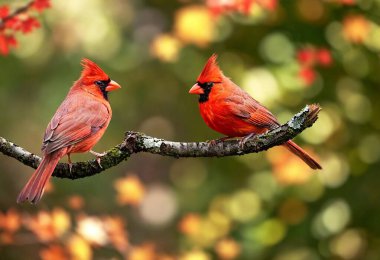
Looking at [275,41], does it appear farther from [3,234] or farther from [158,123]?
[3,234]

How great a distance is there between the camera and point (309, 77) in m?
5.86

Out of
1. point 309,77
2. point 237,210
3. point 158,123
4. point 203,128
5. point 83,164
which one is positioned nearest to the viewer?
point 83,164

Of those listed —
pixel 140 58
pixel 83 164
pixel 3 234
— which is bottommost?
pixel 83 164

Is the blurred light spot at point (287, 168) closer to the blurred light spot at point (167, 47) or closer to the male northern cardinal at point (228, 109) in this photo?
the blurred light spot at point (167, 47)

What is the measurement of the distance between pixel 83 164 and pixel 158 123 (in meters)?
5.05

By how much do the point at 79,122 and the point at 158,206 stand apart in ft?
16.8

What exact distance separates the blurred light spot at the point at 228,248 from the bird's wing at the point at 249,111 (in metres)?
3.14

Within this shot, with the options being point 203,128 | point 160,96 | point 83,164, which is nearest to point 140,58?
point 160,96

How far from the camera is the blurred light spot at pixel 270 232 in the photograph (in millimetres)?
6395

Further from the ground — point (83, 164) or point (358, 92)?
point (358, 92)

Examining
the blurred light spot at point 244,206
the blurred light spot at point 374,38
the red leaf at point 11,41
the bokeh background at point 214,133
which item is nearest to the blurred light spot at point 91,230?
the bokeh background at point 214,133

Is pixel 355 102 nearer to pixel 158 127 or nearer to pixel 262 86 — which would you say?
pixel 262 86

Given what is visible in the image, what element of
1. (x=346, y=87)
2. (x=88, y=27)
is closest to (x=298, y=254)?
(x=346, y=87)

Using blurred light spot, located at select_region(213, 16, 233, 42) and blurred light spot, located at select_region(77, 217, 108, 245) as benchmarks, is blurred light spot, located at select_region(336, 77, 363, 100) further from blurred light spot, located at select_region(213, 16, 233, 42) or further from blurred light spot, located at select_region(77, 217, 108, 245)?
blurred light spot, located at select_region(77, 217, 108, 245)
